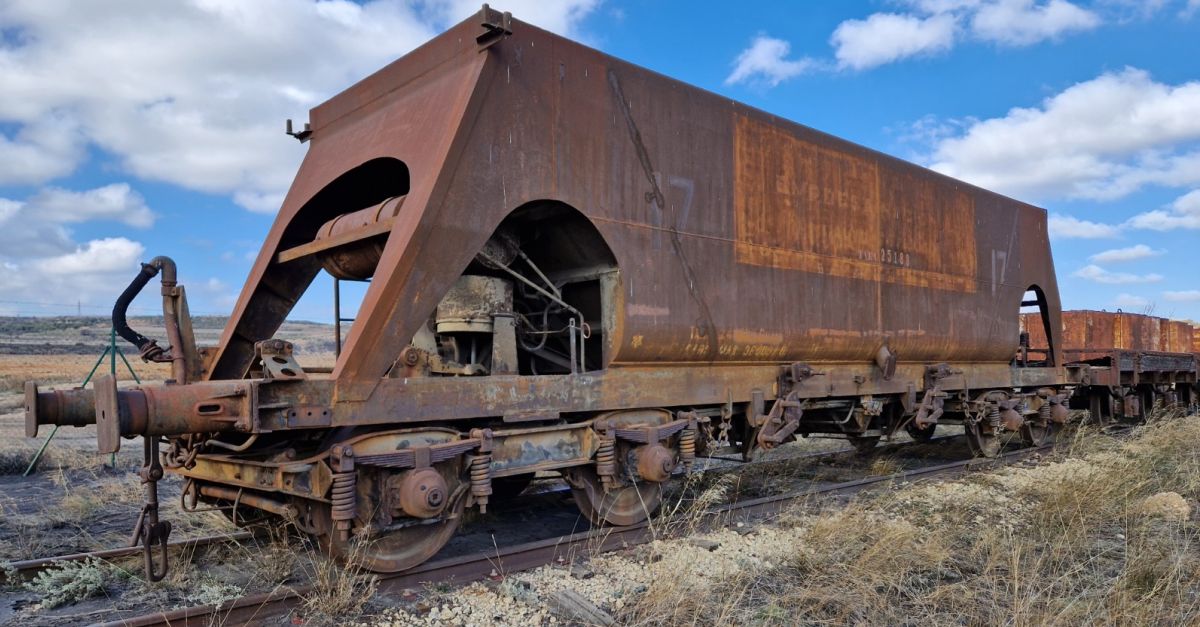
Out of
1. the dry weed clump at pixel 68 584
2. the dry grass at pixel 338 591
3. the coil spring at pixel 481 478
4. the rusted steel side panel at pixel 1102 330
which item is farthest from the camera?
the rusted steel side panel at pixel 1102 330

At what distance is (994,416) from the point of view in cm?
999

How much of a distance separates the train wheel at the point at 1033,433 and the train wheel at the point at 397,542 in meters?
9.17

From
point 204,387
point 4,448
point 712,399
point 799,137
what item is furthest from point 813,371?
point 4,448

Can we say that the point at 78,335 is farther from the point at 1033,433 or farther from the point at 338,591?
the point at 338,591

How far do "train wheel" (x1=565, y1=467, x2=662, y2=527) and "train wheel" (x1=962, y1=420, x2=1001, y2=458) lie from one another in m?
5.64

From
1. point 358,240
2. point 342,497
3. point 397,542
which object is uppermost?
point 358,240

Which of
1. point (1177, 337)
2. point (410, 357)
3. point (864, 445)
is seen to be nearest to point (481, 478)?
point (410, 357)

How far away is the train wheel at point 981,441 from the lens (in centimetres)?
1009

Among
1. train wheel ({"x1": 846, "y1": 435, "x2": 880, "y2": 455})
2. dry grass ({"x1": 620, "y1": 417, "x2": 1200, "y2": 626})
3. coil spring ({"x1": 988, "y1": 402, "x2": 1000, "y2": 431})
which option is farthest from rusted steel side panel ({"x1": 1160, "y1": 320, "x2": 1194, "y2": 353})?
dry grass ({"x1": 620, "y1": 417, "x2": 1200, "y2": 626})

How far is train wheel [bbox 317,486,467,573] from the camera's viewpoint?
462 centimetres

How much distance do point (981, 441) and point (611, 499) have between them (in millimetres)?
6370

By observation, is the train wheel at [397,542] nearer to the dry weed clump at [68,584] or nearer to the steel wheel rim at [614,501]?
the steel wheel rim at [614,501]

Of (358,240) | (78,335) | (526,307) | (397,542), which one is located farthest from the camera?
(78,335)

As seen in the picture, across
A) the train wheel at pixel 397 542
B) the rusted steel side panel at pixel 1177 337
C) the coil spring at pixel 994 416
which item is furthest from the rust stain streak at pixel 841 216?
the rusted steel side panel at pixel 1177 337
